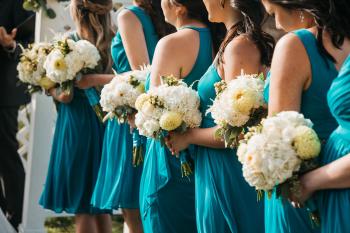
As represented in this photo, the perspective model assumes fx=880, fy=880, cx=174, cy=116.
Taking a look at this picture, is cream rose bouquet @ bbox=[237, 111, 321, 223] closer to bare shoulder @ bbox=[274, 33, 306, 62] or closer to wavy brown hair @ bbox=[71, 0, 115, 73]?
bare shoulder @ bbox=[274, 33, 306, 62]

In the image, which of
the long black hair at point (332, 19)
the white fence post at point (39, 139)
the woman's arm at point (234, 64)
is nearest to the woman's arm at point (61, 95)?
the white fence post at point (39, 139)

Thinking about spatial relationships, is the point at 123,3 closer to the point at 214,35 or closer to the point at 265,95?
the point at 214,35

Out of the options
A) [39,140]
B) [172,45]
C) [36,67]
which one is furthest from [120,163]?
[39,140]

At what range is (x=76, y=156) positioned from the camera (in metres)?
6.97

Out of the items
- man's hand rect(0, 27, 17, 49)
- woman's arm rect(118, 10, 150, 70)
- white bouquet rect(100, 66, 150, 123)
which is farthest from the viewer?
man's hand rect(0, 27, 17, 49)

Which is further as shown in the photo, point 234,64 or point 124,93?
point 124,93

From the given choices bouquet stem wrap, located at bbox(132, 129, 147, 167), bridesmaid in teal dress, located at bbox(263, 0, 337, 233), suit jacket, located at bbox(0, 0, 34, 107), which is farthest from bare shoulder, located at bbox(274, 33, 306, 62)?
suit jacket, located at bbox(0, 0, 34, 107)

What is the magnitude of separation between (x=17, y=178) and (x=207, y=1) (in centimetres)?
460

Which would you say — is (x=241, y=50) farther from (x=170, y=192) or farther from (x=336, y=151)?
(x=336, y=151)

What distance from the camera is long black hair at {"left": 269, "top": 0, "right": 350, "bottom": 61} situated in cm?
338

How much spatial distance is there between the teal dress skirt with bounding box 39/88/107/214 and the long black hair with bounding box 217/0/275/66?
2787 millimetres

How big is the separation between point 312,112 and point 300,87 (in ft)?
0.43

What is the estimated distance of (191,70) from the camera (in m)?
4.79

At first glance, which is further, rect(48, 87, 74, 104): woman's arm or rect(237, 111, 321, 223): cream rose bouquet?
rect(48, 87, 74, 104): woman's arm
